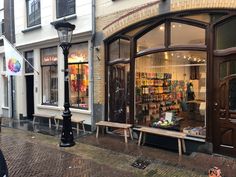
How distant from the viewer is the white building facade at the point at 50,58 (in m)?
9.85

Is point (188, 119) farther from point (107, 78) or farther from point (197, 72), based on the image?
point (107, 78)

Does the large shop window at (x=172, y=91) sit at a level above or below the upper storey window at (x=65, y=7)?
below

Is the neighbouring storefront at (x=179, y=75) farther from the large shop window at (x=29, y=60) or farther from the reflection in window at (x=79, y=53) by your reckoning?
the large shop window at (x=29, y=60)

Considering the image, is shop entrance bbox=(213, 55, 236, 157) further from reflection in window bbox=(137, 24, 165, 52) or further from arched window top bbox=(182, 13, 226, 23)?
reflection in window bbox=(137, 24, 165, 52)

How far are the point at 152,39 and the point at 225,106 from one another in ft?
9.85

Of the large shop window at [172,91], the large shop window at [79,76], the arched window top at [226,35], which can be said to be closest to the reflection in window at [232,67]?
the arched window top at [226,35]

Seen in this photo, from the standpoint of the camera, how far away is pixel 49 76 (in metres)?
11.7

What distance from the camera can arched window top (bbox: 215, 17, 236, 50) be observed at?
639 centimetres

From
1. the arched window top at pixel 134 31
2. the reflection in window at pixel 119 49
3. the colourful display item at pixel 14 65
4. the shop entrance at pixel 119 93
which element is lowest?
the shop entrance at pixel 119 93

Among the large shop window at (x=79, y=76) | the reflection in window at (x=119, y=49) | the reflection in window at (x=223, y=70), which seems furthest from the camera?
the large shop window at (x=79, y=76)

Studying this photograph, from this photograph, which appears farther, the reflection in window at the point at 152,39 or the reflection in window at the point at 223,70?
the reflection in window at the point at 152,39

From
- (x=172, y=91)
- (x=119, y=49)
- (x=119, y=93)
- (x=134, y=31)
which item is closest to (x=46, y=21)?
(x=119, y=49)

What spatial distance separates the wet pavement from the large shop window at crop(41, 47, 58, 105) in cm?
320

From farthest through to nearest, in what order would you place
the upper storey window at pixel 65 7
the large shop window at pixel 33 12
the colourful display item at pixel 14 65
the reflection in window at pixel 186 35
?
the large shop window at pixel 33 12 < the colourful display item at pixel 14 65 < the upper storey window at pixel 65 7 < the reflection in window at pixel 186 35
